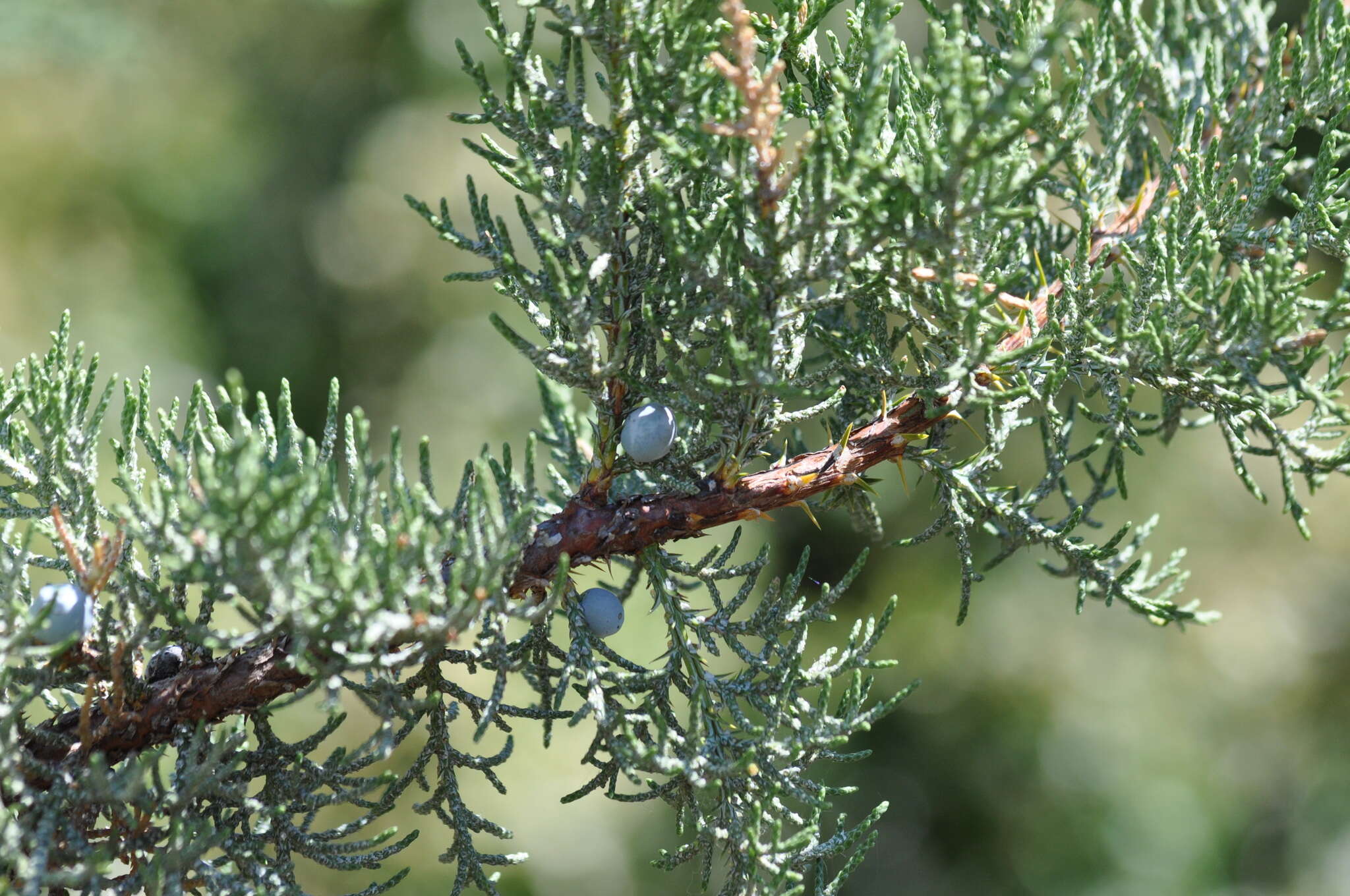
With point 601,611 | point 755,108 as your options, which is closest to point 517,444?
point 601,611

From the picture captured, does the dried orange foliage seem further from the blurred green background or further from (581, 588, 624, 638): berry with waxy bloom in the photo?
the blurred green background

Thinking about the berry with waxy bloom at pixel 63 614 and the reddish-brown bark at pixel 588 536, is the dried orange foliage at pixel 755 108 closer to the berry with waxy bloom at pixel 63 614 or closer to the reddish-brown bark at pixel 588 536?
the reddish-brown bark at pixel 588 536

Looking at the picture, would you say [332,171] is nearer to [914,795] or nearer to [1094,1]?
[914,795]

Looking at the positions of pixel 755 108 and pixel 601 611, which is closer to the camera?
pixel 755 108

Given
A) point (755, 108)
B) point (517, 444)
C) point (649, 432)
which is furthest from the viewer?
point (517, 444)

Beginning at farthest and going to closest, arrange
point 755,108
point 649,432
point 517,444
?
1. point 517,444
2. point 649,432
3. point 755,108

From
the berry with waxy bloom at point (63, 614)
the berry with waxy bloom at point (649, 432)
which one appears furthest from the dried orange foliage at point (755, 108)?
the berry with waxy bloom at point (63, 614)

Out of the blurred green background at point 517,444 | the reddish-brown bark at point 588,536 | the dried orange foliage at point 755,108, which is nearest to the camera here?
the dried orange foliage at point 755,108

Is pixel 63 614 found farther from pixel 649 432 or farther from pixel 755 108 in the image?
pixel 755 108

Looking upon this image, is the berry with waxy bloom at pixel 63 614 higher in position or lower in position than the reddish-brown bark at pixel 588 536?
higher
